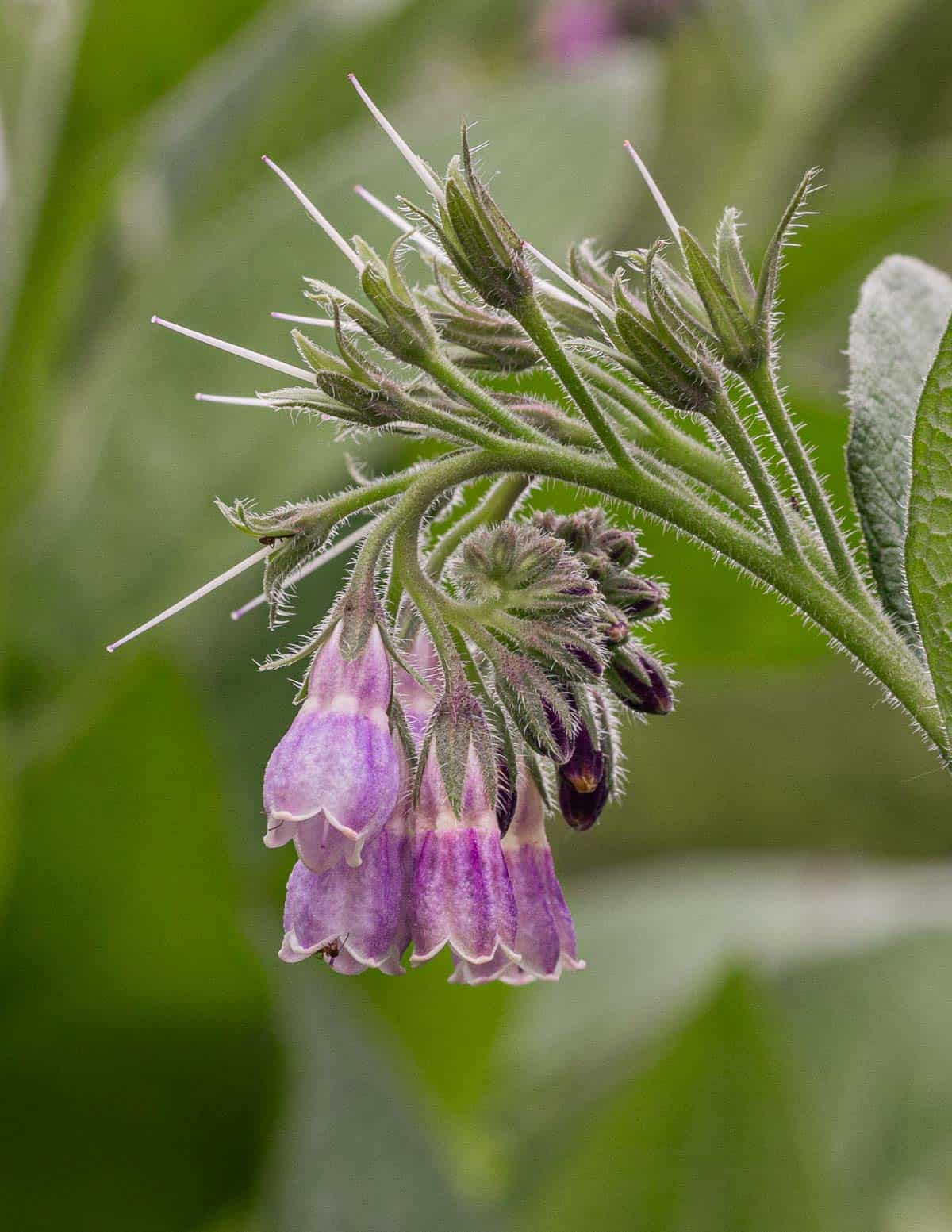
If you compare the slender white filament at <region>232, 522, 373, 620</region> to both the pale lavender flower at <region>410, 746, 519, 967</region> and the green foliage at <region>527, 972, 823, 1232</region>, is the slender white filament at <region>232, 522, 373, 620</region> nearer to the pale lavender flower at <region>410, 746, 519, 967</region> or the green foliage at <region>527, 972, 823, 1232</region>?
the pale lavender flower at <region>410, 746, 519, 967</region>

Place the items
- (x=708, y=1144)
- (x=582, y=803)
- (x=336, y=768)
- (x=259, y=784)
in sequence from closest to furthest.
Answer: (x=336, y=768)
(x=582, y=803)
(x=708, y=1144)
(x=259, y=784)

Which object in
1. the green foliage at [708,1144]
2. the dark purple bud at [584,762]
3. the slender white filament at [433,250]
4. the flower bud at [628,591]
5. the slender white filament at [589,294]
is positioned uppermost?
the slender white filament at [433,250]

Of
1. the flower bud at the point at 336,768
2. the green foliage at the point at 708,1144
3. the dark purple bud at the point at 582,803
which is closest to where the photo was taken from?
the flower bud at the point at 336,768

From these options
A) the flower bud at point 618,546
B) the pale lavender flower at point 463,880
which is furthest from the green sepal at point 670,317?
the pale lavender flower at point 463,880

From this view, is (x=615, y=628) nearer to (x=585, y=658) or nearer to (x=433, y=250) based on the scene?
(x=585, y=658)

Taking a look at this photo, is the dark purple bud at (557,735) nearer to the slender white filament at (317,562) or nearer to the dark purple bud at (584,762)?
the dark purple bud at (584,762)

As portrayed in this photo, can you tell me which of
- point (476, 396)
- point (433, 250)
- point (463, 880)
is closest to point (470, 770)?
point (463, 880)

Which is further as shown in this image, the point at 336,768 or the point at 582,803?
the point at 582,803

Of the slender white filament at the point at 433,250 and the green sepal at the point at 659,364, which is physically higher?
the slender white filament at the point at 433,250
